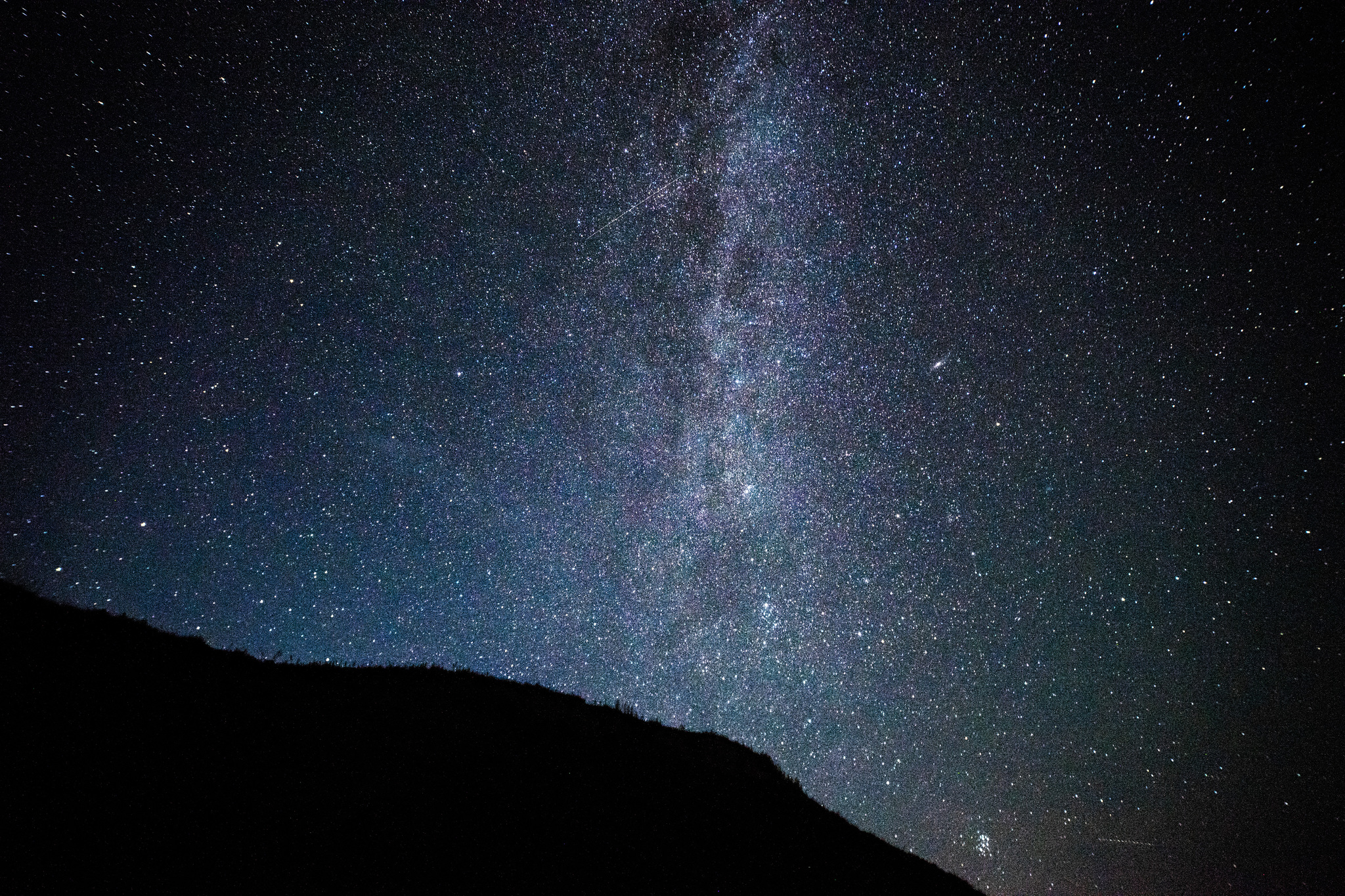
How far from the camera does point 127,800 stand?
6016 millimetres

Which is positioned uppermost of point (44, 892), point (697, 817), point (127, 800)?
point (697, 817)

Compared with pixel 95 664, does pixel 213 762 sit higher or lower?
lower

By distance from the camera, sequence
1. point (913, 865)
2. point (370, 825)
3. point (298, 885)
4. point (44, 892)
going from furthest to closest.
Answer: point (913, 865) < point (370, 825) < point (298, 885) < point (44, 892)

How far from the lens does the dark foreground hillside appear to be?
5.75 meters

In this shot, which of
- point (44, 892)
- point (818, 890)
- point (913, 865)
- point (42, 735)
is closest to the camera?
point (44, 892)

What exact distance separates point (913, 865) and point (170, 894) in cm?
1159

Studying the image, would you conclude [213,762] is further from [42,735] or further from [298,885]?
[298,885]

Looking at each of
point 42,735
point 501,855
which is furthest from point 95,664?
point 501,855

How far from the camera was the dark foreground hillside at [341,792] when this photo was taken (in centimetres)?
575

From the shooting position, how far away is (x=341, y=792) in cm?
751

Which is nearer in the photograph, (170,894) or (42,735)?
(170,894)

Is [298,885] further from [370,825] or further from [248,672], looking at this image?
[248,672]

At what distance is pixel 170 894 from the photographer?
511 cm

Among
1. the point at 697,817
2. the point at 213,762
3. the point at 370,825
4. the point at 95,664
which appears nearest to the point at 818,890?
the point at 697,817
